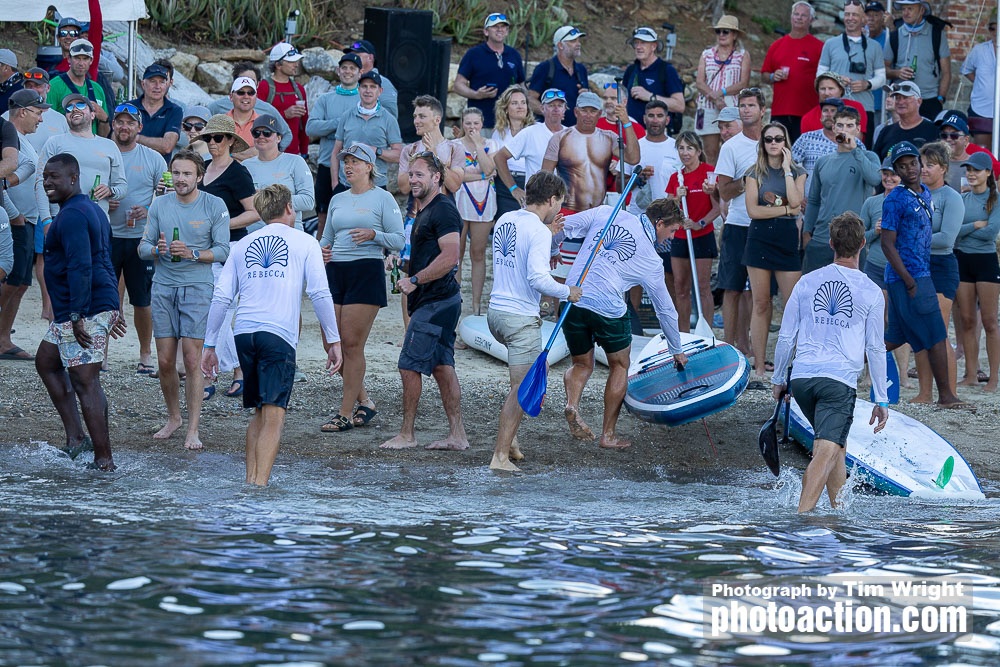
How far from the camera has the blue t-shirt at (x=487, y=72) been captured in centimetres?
1342

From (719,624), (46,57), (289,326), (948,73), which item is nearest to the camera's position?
(719,624)

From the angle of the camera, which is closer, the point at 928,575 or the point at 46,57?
the point at 928,575

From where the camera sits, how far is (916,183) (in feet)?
31.9

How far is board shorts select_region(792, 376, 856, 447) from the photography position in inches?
283

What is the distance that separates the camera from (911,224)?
9.74 m

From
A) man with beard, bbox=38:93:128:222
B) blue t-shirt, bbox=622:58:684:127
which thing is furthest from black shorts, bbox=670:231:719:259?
man with beard, bbox=38:93:128:222

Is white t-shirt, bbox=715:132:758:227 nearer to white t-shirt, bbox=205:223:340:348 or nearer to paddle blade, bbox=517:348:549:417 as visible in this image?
paddle blade, bbox=517:348:549:417

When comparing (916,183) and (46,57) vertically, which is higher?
(46,57)

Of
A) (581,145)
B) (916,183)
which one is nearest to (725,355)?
(916,183)

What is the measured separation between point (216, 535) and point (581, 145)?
5.88 metres

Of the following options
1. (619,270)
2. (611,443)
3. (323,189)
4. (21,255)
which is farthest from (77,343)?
(323,189)

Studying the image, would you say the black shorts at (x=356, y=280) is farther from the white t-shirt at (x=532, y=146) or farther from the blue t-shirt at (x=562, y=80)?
the blue t-shirt at (x=562, y=80)

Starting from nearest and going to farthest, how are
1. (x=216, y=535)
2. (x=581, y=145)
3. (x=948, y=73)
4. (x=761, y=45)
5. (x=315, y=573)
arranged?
(x=315, y=573) < (x=216, y=535) < (x=581, y=145) < (x=948, y=73) < (x=761, y=45)

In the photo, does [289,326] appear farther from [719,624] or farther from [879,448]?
[879,448]
